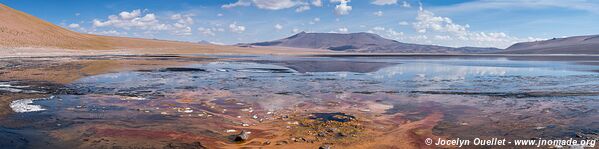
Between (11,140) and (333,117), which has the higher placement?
(11,140)

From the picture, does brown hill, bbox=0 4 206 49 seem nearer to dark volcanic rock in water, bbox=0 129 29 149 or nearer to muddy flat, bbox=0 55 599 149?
muddy flat, bbox=0 55 599 149

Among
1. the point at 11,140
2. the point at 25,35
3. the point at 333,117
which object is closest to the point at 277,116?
the point at 333,117

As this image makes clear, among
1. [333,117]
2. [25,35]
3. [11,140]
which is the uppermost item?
[25,35]

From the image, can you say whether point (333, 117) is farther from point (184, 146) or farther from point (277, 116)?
point (184, 146)

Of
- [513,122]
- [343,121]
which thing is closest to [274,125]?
[343,121]

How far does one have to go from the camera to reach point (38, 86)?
14477 millimetres

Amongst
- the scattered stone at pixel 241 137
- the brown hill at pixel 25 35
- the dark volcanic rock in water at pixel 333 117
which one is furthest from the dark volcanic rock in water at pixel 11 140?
the brown hill at pixel 25 35

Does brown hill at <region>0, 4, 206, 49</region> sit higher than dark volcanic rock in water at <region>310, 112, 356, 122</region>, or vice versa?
brown hill at <region>0, 4, 206, 49</region>

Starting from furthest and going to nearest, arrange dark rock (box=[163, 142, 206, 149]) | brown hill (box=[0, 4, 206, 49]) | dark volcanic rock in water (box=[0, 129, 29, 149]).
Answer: brown hill (box=[0, 4, 206, 49])
dark rock (box=[163, 142, 206, 149])
dark volcanic rock in water (box=[0, 129, 29, 149])

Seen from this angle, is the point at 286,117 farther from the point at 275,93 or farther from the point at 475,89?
the point at 475,89

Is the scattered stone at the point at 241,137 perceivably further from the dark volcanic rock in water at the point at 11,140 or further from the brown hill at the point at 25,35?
the brown hill at the point at 25,35

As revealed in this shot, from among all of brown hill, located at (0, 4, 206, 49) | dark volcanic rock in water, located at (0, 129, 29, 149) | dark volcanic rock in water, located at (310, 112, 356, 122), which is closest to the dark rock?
dark volcanic rock in water, located at (0, 129, 29, 149)

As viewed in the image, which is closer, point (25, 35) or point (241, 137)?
point (241, 137)

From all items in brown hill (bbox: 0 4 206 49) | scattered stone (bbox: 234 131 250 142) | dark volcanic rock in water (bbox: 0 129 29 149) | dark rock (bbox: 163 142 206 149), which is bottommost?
dark rock (bbox: 163 142 206 149)
